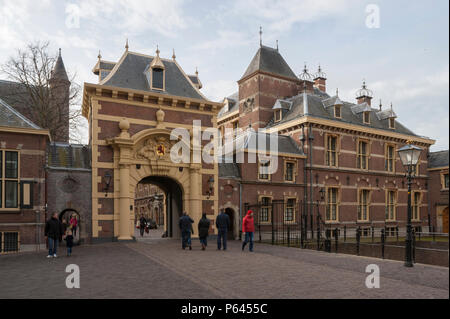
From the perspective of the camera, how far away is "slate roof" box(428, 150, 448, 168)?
35688mm

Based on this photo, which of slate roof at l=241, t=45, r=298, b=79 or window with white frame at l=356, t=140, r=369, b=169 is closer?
window with white frame at l=356, t=140, r=369, b=169

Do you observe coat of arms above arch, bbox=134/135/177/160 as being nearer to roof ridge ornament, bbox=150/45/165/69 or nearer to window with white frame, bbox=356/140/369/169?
roof ridge ornament, bbox=150/45/165/69

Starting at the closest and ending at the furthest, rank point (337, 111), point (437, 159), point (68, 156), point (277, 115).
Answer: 1. point (68, 156)
2. point (337, 111)
3. point (277, 115)
4. point (437, 159)

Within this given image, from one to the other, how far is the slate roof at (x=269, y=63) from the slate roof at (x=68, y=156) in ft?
57.1

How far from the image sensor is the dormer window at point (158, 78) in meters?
22.2

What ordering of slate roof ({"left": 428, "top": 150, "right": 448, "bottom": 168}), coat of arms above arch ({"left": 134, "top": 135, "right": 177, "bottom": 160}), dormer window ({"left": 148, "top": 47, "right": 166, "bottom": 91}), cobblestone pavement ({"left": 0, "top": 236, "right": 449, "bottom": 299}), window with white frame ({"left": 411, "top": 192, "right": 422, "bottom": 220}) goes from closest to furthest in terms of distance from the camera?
cobblestone pavement ({"left": 0, "top": 236, "right": 449, "bottom": 299}) < coat of arms above arch ({"left": 134, "top": 135, "right": 177, "bottom": 160}) < dormer window ({"left": 148, "top": 47, "right": 166, "bottom": 91}) < window with white frame ({"left": 411, "top": 192, "right": 422, "bottom": 220}) < slate roof ({"left": 428, "top": 150, "right": 448, "bottom": 168})

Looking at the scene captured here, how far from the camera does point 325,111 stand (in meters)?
31.2

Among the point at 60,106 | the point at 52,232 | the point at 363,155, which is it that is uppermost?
the point at 60,106

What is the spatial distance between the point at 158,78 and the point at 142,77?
0.93 m

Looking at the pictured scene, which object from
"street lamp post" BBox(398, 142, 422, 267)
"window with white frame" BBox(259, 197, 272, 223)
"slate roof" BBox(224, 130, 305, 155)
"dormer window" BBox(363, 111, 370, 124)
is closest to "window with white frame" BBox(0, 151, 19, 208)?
"slate roof" BBox(224, 130, 305, 155)

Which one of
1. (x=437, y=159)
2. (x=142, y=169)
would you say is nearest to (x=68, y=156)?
(x=142, y=169)

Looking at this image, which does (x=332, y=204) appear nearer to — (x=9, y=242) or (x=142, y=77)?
(x=142, y=77)

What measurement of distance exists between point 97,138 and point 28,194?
180 inches
